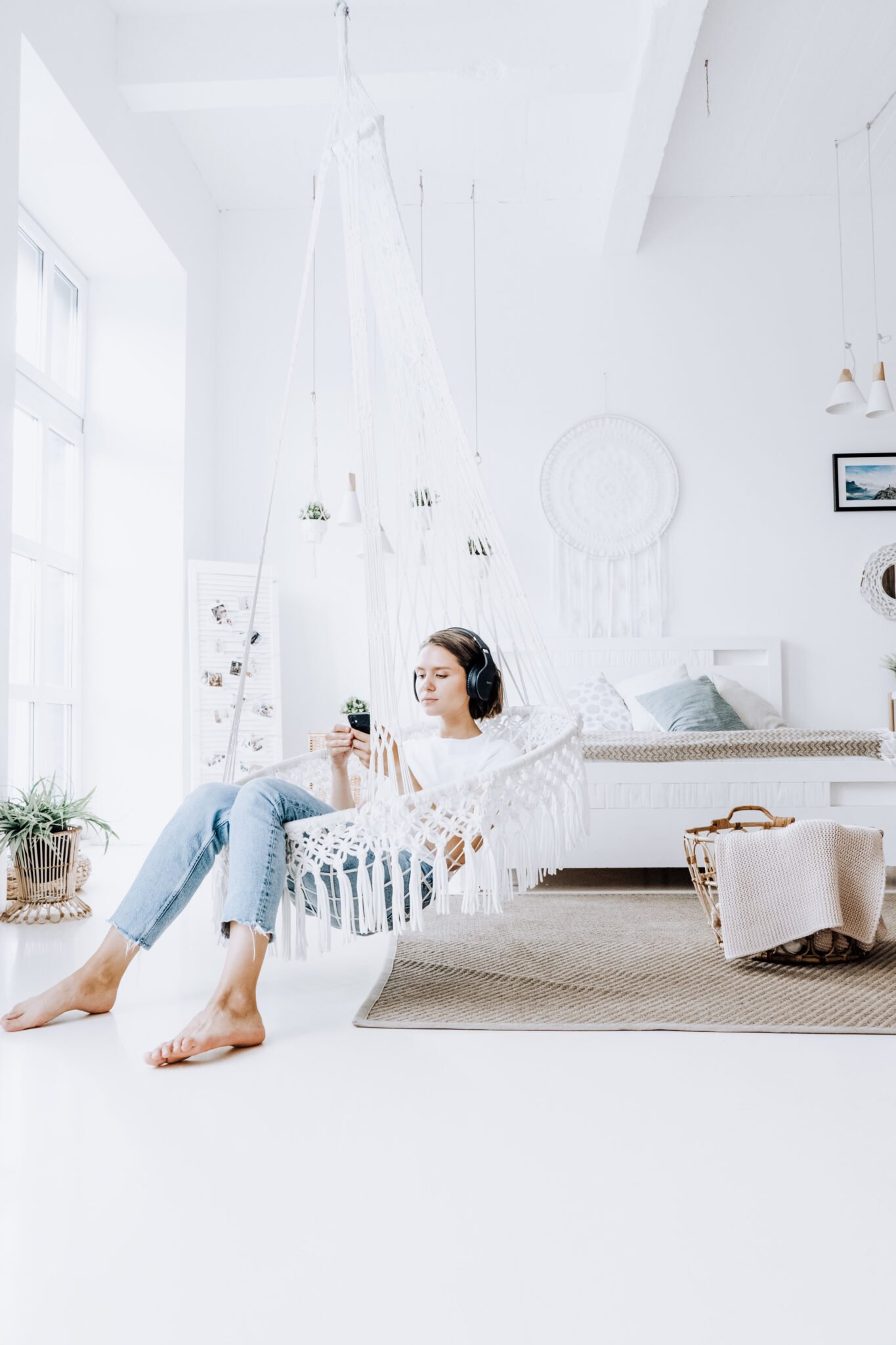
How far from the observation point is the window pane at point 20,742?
3514mm

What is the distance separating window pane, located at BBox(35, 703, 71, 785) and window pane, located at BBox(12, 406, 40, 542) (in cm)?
65

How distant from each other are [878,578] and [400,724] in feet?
10.7

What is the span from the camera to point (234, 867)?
1.67 meters

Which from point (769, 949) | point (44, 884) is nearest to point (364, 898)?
point (769, 949)

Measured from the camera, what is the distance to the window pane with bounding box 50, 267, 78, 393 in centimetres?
392

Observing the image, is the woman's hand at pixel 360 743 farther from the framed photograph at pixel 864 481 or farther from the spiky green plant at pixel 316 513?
the framed photograph at pixel 864 481

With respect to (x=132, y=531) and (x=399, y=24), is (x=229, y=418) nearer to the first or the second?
(x=132, y=531)

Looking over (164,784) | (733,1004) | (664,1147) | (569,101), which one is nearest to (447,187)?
(569,101)

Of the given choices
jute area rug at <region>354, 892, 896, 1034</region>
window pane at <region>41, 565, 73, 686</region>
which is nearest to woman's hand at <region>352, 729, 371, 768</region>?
jute area rug at <region>354, 892, 896, 1034</region>

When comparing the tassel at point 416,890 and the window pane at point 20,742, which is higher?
the window pane at point 20,742

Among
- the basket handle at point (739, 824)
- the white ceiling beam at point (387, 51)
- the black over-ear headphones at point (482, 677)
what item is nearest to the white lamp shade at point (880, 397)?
the white ceiling beam at point (387, 51)

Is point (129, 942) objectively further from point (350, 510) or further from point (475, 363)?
point (475, 363)

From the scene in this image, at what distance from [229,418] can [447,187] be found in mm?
1403

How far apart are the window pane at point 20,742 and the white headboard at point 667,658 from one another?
211cm
